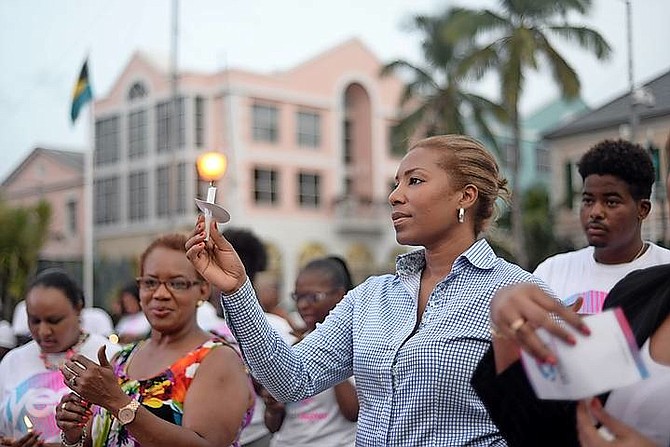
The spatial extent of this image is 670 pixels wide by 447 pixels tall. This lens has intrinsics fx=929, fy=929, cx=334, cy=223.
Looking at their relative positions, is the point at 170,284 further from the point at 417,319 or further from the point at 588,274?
the point at 588,274

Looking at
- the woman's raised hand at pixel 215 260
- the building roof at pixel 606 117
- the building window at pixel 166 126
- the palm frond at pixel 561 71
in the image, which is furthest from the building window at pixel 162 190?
the woman's raised hand at pixel 215 260

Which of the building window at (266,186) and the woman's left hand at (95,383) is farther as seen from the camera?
the building window at (266,186)

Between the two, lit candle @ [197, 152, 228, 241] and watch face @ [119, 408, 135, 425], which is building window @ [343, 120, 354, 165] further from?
watch face @ [119, 408, 135, 425]

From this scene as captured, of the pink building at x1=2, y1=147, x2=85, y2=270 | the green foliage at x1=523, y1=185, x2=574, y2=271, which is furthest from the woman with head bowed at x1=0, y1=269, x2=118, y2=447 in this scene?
the green foliage at x1=523, y1=185, x2=574, y2=271

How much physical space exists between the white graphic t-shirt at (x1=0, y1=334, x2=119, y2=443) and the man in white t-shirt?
2213mm

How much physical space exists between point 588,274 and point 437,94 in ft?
101

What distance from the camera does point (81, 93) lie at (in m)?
25.9

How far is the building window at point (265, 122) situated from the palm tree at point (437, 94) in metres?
5.59

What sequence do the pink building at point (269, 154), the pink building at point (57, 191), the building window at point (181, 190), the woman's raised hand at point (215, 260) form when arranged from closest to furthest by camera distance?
the woman's raised hand at point (215, 260)
the pink building at point (57, 191)
the pink building at point (269, 154)
the building window at point (181, 190)

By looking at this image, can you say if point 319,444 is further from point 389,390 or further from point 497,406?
point 497,406

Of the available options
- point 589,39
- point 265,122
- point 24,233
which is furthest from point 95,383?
point 265,122

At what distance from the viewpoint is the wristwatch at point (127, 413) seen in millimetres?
3162

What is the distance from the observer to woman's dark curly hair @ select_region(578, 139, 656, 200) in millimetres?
4234

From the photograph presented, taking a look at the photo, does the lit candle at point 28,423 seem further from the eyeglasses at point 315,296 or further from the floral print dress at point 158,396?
the eyeglasses at point 315,296
